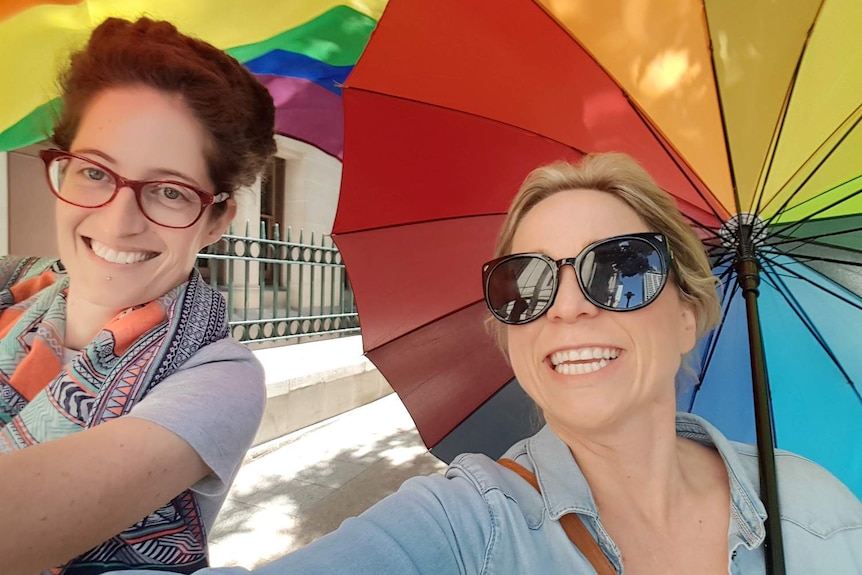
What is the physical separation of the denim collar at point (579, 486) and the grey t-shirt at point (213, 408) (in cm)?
75

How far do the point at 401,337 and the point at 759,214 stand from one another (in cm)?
136

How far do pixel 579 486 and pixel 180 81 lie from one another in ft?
4.67

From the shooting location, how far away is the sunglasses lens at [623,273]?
4.26 feet

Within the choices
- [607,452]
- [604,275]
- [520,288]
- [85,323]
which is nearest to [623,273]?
[604,275]

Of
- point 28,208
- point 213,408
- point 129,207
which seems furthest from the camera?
point 28,208

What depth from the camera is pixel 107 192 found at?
1238mm

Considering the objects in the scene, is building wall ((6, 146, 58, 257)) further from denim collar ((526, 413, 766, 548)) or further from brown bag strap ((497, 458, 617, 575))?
brown bag strap ((497, 458, 617, 575))

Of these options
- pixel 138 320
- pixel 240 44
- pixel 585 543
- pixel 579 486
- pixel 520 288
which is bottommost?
pixel 585 543

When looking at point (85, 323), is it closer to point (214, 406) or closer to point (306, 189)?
point (214, 406)

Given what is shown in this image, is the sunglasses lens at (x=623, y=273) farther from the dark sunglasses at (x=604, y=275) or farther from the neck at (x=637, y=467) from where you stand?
the neck at (x=637, y=467)

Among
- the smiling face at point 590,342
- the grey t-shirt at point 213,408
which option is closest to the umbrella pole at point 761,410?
the smiling face at point 590,342

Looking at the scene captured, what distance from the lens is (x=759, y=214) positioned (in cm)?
166

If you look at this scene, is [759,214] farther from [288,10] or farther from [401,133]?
[288,10]

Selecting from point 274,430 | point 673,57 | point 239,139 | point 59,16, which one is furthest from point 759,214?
point 274,430
